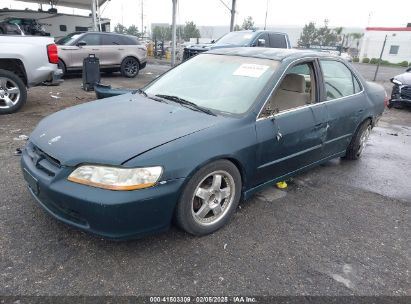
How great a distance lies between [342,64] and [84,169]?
3.56m

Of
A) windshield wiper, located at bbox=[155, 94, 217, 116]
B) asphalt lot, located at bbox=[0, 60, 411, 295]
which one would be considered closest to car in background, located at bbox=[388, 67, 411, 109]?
asphalt lot, located at bbox=[0, 60, 411, 295]

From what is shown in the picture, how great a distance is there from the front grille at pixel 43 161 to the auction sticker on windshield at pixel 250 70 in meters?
1.92

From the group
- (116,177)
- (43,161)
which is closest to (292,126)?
(116,177)

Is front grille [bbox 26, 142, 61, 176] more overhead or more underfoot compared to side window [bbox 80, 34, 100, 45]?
more underfoot

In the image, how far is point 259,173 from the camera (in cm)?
319

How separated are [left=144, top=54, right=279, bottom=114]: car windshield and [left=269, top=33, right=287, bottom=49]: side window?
8.60 metres

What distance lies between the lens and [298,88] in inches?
154

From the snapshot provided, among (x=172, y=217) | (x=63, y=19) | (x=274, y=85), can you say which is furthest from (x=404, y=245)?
(x=63, y=19)

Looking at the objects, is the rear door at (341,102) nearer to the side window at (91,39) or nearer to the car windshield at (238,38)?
the car windshield at (238,38)

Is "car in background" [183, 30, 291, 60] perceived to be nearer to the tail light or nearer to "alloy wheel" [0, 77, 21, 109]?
the tail light

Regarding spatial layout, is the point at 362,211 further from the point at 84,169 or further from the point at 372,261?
the point at 84,169

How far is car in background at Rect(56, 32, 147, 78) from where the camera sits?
1076 centimetres

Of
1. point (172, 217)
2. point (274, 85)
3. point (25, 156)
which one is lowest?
point (172, 217)

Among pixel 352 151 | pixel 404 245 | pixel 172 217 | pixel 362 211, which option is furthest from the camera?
pixel 352 151
